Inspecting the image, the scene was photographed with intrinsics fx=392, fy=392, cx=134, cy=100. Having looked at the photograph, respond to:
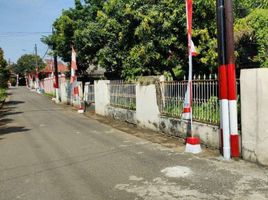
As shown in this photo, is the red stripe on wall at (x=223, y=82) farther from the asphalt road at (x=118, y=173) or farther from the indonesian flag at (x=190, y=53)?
the asphalt road at (x=118, y=173)

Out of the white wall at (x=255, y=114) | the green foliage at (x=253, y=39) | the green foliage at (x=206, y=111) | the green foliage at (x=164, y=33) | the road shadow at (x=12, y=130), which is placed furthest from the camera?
the road shadow at (x=12, y=130)

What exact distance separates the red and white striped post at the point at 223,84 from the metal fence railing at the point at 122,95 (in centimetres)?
674

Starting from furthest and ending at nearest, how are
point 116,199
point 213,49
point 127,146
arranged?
point 213,49 → point 127,146 → point 116,199

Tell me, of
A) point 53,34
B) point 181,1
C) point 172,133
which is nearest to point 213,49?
point 181,1

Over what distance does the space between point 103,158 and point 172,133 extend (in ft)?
10.6

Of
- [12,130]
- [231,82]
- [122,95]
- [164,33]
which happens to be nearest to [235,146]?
[231,82]

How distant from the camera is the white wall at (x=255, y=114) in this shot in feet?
25.3

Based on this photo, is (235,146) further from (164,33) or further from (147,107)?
(164,33)

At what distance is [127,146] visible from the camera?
10.8 m

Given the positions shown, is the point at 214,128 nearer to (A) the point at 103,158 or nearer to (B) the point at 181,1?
(A) the point at 103,158

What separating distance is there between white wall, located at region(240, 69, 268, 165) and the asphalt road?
0.31 m

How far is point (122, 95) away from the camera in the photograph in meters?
16.8

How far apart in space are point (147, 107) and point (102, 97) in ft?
20.7

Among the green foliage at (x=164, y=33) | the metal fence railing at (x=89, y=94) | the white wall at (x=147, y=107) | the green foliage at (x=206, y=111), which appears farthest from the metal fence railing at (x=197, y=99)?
the metal fence railing at (x=89, y=94)
